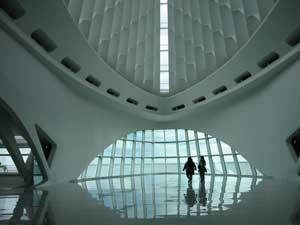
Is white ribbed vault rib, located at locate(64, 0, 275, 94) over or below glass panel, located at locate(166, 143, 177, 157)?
over

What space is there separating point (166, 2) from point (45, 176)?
48.9 feet

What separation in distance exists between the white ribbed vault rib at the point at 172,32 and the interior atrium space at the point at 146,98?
0.27 ft

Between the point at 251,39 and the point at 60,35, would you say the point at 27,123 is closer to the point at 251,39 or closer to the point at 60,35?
the point at 60,35

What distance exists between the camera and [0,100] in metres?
10.3

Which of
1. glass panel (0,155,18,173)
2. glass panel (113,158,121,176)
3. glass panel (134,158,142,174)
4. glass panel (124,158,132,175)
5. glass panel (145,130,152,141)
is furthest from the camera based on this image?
glass panel (145,130,152,141)

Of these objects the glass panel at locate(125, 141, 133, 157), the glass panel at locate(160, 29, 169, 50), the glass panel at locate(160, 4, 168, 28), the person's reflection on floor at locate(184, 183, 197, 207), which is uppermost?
the glass panel at locate(160, 4, 168, 28)

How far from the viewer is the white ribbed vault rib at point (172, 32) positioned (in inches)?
629

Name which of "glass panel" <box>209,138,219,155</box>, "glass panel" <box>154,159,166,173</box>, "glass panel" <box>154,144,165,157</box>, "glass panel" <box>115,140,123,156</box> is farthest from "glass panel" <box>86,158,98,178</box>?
"glass panel" <box>209,138,219,155</box>

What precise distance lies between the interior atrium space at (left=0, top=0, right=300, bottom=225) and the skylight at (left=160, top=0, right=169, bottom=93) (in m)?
0.11

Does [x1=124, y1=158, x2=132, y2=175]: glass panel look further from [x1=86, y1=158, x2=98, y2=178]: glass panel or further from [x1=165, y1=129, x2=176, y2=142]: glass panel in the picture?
[x1=165, y1=129, x2=176, y2=142]: glass panel

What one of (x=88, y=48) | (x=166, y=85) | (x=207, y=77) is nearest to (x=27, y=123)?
(x=88, y=48)

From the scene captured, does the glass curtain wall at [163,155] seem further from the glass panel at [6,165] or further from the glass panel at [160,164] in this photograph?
the glass panel at [6,165]

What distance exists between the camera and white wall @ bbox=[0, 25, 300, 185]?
11.5 meters

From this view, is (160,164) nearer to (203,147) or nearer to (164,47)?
(203,147)
